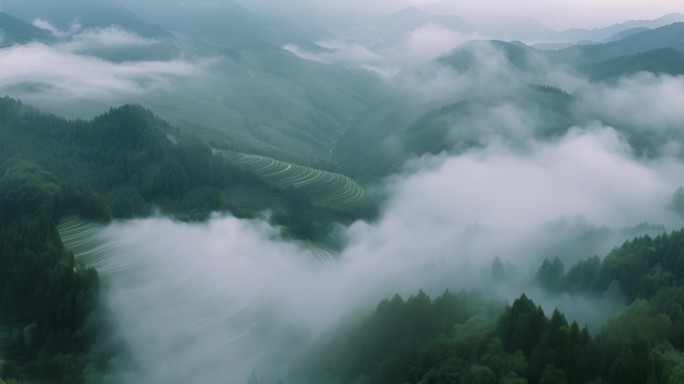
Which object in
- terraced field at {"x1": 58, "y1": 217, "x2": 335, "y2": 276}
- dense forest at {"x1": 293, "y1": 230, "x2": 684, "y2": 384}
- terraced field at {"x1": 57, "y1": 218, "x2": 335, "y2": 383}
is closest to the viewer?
dense forest at {"x1": 293, "y1": 230, "x2": 684, "y2": 384}

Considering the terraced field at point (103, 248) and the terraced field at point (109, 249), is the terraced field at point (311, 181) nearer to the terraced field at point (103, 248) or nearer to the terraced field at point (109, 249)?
the terraced field at point (109, 249)

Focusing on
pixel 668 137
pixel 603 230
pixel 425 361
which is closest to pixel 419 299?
pixel 425 361

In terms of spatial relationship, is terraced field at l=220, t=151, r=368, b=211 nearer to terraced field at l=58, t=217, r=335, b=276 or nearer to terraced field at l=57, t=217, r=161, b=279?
terraced field at l=58, t=217, r=335, b=276

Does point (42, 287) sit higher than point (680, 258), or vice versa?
point (680, 258)

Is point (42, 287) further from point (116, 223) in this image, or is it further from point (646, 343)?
point (646, 343)

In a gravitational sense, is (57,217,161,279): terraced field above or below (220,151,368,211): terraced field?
below

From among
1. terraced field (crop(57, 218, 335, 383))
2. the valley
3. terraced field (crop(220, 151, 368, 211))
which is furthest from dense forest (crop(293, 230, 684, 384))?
terraced field (crop(220, 151, 368, 211))

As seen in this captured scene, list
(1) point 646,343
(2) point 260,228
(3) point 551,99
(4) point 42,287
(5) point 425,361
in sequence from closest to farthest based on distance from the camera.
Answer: (1) point 646,343, (5) point 425,361, (4) point 42,287, (2) point 260,228, (3) point 551,99
